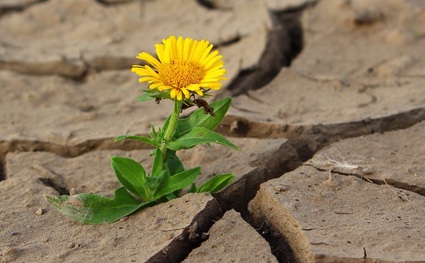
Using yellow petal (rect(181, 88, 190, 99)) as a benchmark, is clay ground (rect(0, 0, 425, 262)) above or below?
below

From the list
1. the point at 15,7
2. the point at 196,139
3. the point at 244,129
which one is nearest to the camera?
the point at 196,139

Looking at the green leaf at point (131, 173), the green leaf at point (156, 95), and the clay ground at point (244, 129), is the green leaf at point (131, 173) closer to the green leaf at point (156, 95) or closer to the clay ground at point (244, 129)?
the clay ground at point (244, 129)

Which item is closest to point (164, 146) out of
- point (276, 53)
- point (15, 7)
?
point (276, 53)

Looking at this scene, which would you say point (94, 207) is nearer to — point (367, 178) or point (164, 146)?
point (164, 146)

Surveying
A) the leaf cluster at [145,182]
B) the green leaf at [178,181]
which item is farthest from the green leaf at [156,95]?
the green leaf at [178,181]

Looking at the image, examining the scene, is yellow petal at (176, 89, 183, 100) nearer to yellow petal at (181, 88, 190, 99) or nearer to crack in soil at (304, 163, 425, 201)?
yellow petal at (181, 88, 190, 99)

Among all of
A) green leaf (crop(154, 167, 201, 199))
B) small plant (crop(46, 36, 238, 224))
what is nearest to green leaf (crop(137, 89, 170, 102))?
small plant (crop(46, 36, 238, 224))
